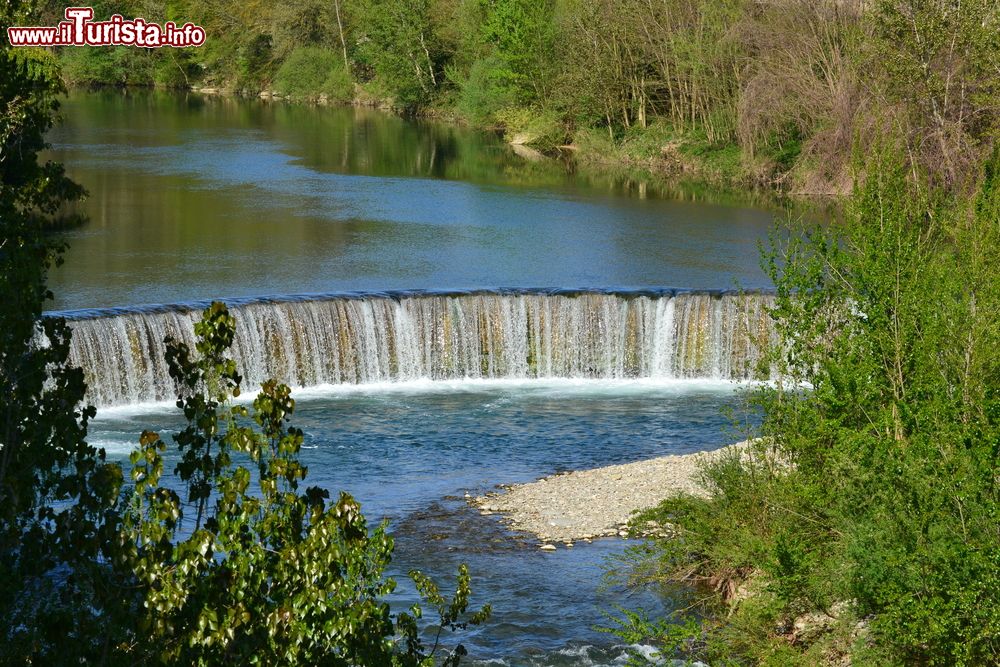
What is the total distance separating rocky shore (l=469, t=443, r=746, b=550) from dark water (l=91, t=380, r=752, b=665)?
29cm

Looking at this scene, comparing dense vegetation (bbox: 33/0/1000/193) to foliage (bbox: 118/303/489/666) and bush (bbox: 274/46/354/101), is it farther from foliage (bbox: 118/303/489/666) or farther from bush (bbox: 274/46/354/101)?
foliage (bbox: 118/303/489/666)

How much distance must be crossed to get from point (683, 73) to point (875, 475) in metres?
35.3

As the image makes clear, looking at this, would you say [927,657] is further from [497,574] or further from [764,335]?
[764,335]

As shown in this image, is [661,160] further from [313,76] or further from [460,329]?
[313,76]

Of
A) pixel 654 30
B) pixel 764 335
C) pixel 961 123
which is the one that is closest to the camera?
pixel 764 335

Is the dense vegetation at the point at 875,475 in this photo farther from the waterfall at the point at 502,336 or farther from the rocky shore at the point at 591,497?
the waterfall at the point at 502,336

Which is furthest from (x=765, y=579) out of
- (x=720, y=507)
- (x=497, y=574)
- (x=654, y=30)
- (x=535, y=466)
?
(x=654, y=30)

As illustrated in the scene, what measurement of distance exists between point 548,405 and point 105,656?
1571cm

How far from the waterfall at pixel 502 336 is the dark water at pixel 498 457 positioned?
39 cm

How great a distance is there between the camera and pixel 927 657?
10.1 m

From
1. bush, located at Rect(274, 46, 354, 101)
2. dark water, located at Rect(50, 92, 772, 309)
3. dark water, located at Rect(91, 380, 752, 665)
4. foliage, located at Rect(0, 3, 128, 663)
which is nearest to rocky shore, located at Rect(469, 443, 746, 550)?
dark water, located at Rect(91, 380, 752, 665)

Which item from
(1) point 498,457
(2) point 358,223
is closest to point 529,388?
(1) point 498,457

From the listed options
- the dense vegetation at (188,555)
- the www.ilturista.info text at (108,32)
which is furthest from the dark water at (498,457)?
the www.ilturista.info text at (108,32)

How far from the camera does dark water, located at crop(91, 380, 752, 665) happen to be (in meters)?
12.7
